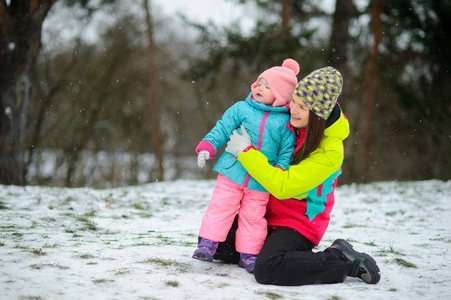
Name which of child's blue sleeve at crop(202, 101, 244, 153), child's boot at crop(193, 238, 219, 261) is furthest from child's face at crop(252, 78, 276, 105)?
child's boot at crop(193, 238, 219, 261)

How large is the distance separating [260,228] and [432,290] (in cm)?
108

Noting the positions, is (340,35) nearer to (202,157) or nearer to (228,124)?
(228,124)

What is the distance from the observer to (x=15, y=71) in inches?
298

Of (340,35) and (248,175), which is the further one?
(340,35)

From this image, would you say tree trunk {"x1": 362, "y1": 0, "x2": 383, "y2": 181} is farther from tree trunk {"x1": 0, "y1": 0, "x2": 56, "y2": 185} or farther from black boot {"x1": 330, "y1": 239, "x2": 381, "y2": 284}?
black boot {"x1": 330, "y1": 239, "x2": 381, "y2": 284}

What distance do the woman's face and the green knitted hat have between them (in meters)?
0.03

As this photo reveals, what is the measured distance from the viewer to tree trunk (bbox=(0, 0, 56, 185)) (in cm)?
752

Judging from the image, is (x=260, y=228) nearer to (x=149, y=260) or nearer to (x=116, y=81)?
(x=149, y=260)

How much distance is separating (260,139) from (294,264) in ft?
2.64

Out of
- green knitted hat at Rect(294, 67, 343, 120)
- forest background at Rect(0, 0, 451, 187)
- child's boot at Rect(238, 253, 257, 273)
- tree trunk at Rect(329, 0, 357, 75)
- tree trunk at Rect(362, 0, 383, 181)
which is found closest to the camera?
green knitted hat at Rect(294, 67, 343, 120)

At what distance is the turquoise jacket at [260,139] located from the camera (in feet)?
9.27

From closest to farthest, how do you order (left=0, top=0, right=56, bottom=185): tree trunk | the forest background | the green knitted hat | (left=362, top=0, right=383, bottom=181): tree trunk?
the green knitted hat < (left=0, top=0, right=56, bottom=185): tree trunk < the forest background < (left=362, top=0, right=383, bottom=181): tree trunk

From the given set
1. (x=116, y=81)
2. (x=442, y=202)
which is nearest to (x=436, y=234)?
(x=442, y=202)

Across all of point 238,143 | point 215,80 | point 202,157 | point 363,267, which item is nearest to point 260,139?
point 238,143
